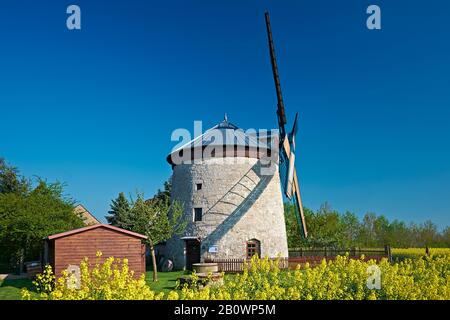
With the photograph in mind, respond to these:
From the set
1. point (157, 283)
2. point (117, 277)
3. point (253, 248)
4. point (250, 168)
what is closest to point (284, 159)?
point (250, 168)

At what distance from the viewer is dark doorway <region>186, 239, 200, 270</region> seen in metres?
27.0

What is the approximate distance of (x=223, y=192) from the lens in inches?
1057

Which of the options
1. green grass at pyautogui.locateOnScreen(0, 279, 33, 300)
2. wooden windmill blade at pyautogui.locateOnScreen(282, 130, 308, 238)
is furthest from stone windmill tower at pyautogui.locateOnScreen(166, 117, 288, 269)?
green grass at pyautogui.locateOnScreen(0, 279, 33, 300)

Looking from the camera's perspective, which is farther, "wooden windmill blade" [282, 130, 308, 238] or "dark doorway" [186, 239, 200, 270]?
"dark doorway" [186, 239, 200, 270]

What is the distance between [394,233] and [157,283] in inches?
1917

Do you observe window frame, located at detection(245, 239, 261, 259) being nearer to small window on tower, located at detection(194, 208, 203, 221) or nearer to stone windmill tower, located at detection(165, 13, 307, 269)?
stone windmill tower, located at detection(165, 13, 307, 269)

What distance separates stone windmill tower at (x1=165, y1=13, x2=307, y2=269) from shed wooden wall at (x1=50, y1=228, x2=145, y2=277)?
25.8 ft

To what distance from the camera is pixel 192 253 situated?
2722 centimetres

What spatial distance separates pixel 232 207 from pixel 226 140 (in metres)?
4.38

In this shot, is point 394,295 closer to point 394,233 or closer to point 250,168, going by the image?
point 250,168

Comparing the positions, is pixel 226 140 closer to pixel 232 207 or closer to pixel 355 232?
pixel 232 207

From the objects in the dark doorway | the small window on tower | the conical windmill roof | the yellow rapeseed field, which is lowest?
the dark doorway

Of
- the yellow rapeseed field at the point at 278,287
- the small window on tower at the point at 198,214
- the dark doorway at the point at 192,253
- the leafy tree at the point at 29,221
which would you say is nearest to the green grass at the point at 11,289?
the leafy tree at the point at 29,221

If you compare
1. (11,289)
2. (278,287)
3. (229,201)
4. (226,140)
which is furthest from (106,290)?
(226,140)
